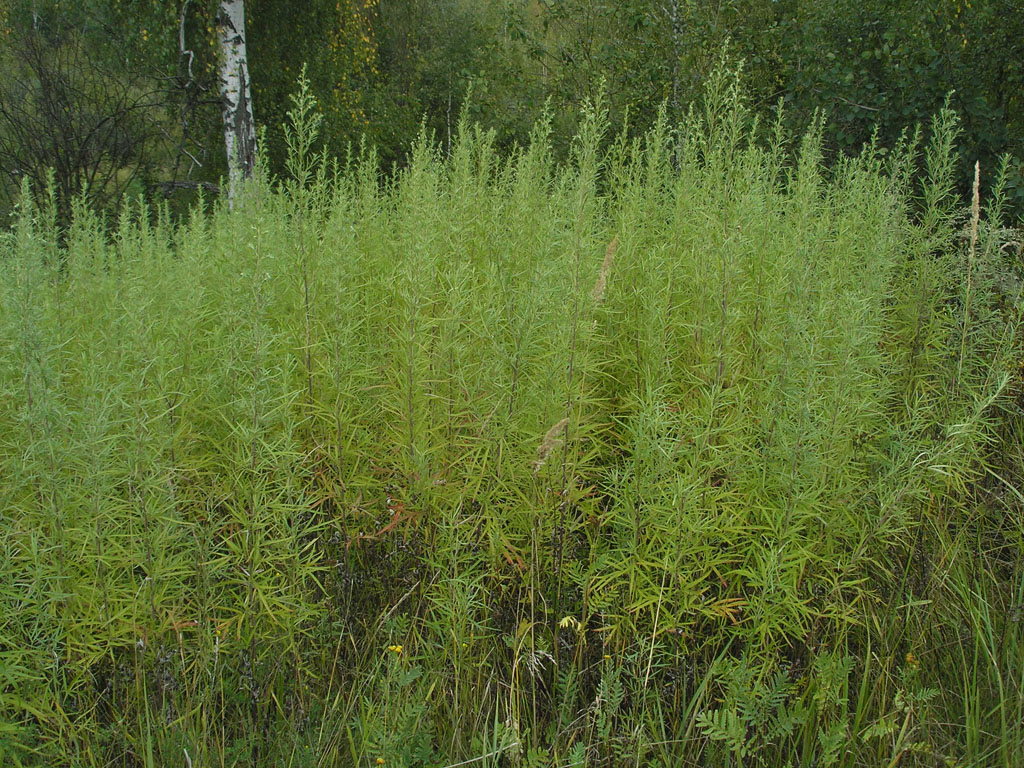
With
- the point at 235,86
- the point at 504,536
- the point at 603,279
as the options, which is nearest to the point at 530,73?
the point at 235,86

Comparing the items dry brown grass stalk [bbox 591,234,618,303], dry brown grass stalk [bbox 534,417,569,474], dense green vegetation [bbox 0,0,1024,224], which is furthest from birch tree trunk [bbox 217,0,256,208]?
dry brown grass stalk [bbox 534,417,569,474]

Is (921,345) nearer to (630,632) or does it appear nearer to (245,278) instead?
(630,632)

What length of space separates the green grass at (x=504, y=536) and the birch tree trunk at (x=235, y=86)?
668 centimetres

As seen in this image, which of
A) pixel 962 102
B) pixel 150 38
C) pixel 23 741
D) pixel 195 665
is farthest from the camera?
pixel 150 38

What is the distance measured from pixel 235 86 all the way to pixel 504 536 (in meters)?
8.49

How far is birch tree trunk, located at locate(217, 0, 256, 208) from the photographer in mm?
8742

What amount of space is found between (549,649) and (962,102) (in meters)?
5.80

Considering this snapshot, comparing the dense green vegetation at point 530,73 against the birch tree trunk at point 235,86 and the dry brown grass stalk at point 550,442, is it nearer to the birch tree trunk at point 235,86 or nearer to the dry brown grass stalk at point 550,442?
the birch tree trunk at point 235,86

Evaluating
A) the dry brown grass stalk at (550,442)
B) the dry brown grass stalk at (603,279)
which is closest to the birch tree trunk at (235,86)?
the dry brown grass stalk at (603,279)

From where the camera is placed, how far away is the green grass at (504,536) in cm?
202

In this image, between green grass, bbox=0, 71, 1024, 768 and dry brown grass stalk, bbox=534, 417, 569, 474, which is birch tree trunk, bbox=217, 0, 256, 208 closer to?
green grass, bbox=0, 71, 1024, 768

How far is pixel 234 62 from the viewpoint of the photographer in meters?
8.88

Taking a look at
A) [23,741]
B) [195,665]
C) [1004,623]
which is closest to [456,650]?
[195,665]

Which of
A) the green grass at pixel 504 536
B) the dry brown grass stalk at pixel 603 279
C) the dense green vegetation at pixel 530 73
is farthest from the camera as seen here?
the dense green vegetation at pixel 530 73
